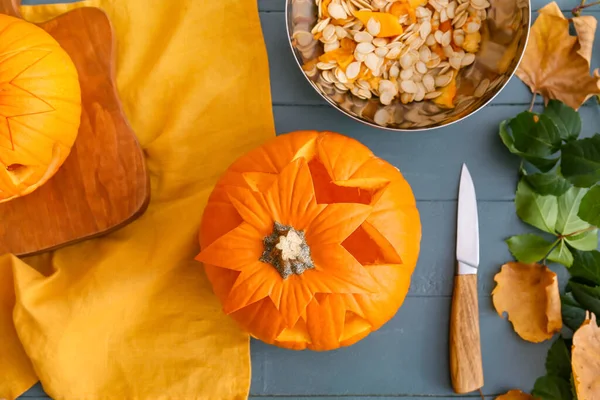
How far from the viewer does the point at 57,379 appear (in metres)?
0.74

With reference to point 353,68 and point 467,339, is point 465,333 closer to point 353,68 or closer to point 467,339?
point 467,339

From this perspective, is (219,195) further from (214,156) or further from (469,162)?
(469,162)

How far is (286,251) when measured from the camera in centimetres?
54

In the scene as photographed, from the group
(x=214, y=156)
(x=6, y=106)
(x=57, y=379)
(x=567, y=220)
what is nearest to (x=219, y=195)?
(x=214, y=156)

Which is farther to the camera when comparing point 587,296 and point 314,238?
→ point 587,296

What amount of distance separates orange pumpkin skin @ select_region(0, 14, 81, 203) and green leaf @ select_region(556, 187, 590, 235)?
0.69m

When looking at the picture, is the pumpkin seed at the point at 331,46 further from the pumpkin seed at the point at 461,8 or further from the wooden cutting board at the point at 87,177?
the wooden cutting board at the point at 87,177

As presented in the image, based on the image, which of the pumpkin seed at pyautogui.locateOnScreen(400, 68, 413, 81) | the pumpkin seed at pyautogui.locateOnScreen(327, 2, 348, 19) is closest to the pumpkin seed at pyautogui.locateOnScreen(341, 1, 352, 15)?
the pumpkin seed at pyautogui.locateOnScreen(327, 2, 348, 19)

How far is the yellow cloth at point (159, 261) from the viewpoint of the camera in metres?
0.75

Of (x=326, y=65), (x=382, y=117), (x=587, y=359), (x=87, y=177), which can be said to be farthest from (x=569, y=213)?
(x=87, y=177)

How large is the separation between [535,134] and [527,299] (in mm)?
240

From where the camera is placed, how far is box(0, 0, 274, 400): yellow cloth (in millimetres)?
747

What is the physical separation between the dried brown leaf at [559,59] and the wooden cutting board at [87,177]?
589 millimetres

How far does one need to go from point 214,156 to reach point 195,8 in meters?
0.22
